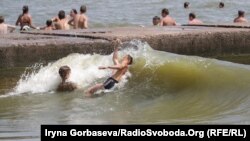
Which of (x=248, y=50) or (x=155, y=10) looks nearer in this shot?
(x=248, y=50)

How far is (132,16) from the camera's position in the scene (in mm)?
28953

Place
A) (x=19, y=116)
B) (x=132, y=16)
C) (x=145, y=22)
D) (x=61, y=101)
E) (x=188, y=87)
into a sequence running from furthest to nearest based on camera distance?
(x=132, y=16) < (x=145, y=22) < (x=188, y=87) < (x=61, y=101) < (x=19, y=116)

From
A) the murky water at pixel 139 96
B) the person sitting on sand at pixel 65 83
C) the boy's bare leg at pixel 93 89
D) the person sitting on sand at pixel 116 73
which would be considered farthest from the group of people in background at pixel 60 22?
the boy's bare leg at pixel 93 89

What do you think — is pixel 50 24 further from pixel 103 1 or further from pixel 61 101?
pixel 103 1

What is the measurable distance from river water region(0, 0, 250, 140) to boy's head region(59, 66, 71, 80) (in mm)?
296

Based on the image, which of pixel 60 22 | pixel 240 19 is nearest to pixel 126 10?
pixel 240 19

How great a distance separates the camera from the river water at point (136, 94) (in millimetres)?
9180

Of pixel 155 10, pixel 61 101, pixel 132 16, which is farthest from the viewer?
pixel 155 10

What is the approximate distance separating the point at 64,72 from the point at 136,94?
4.09ft

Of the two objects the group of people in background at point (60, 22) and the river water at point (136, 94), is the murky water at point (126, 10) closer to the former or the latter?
the group of people in background at point (60, 22)

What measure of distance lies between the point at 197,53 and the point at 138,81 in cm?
195

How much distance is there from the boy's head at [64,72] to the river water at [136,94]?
30cm

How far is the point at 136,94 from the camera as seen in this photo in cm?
1136

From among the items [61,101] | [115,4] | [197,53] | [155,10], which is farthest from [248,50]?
A: [115,4]
